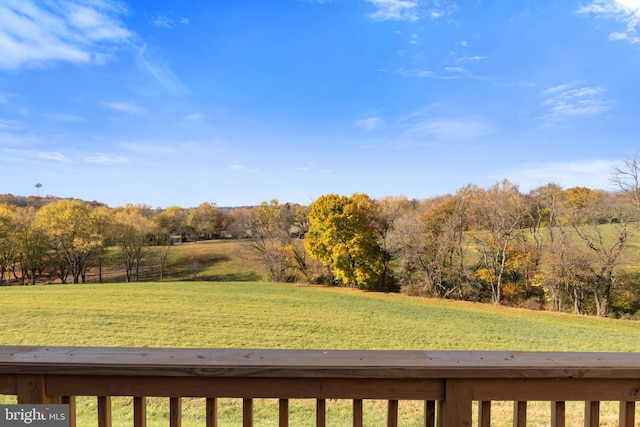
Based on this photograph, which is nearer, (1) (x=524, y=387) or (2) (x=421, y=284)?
(1) (x=524, y=387)

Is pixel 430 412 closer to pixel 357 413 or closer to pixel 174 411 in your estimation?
pixel 357 413

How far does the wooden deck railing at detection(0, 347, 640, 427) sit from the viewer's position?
0.94 m

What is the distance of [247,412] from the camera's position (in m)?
1.00

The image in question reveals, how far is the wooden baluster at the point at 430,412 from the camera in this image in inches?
39.1

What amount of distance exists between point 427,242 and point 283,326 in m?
11.2

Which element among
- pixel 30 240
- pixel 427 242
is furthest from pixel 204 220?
pixel 427 242

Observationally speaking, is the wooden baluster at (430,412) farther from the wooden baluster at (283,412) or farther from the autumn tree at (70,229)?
the autumn tree at (70,229)

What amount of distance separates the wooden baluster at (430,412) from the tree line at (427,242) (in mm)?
18088

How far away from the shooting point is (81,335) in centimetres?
846

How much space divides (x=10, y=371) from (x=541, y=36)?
7.82 metres

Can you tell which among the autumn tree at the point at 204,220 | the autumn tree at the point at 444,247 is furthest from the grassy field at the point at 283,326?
the autumn tree at the point at 204,220

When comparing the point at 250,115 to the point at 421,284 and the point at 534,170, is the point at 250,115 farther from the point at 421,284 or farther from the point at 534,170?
the point at 534,170

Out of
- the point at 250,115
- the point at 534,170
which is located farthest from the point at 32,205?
the point at 534,170

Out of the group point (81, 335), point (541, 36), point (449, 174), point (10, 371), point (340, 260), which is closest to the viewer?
point (10, 371)
